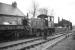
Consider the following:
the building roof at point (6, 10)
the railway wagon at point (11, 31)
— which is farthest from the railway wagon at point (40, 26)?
the building roof at point (6, 10)

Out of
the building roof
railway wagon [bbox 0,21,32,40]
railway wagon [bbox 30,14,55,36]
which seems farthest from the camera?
the building roof

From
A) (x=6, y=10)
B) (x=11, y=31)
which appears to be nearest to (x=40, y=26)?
(x=11, y=31)

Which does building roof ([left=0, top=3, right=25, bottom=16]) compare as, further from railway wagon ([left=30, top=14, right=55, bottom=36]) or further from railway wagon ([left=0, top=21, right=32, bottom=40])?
railway wagon ([left=0, top=21, right=32, bottom=40])

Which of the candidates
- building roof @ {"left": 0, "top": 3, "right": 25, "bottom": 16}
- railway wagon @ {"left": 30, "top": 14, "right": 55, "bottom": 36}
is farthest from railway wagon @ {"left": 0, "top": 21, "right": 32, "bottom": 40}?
building roof @ {"left": 0, "top": 3, "right": 25, "bottom": 16}

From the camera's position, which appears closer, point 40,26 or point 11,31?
point 11,31

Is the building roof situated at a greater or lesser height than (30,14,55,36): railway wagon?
greater

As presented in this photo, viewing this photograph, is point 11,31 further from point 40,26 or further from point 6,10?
point 6,10

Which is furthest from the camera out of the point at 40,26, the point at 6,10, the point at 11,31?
the point at 6,10

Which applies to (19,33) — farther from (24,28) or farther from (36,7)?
(36,7)

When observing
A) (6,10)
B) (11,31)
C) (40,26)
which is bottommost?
(11,31)

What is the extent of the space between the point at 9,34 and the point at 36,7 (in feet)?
112

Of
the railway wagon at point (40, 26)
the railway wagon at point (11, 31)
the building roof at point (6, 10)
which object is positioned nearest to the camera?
the railway wagon at point (11, 31)

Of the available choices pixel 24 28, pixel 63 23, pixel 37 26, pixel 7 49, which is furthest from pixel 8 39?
pixel 63 23

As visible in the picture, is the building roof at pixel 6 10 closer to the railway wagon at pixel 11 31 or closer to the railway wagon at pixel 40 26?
the railway wagon at pixel 40 26
